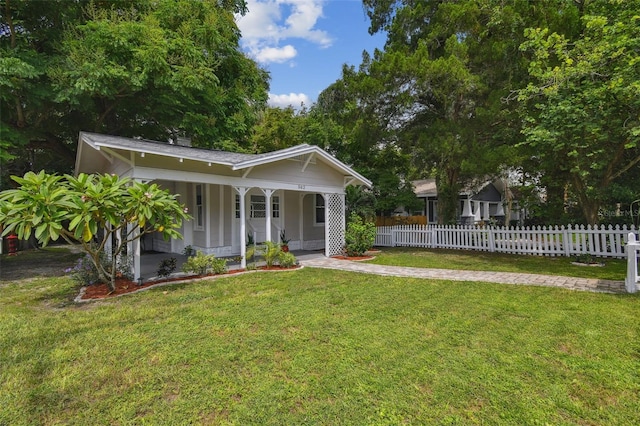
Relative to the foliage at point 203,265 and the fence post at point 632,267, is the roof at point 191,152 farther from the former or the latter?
the fence post at point 632,267

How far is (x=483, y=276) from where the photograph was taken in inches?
301

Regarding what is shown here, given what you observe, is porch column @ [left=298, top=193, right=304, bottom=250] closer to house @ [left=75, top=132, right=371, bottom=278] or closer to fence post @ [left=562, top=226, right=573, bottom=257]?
house @ [left=75, top=132, right=371, bottom=278]

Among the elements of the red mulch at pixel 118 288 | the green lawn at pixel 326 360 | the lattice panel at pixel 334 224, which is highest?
the lattice panel at pixel 334 224

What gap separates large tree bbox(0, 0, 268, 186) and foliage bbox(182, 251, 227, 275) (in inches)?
245

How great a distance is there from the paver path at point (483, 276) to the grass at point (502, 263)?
608mm

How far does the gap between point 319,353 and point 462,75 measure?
11195 millimetres

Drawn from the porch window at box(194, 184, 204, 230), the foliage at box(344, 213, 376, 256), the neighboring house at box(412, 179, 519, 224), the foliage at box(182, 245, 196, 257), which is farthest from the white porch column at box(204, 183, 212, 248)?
the neighboring house at box(412, 179, 519, 224)

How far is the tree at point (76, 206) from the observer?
488 centimetres

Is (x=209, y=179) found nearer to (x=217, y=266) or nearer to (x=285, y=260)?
(x=217, y=266)

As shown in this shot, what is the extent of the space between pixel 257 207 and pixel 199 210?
2125 millimetres

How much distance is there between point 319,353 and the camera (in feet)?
11.7

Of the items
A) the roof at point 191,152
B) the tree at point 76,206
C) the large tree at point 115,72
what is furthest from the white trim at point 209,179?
the large tree at point 115,72

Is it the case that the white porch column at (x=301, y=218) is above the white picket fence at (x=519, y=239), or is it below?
above

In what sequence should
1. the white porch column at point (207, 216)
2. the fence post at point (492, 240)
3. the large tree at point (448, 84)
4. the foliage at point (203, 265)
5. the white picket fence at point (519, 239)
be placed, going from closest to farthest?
the foliage at point (203, 265) < the white picket fence at point (519, 239) < the white porch column at point (207, 216) < the large tree at point (448, 84) < the fence post at point (492, 240)
